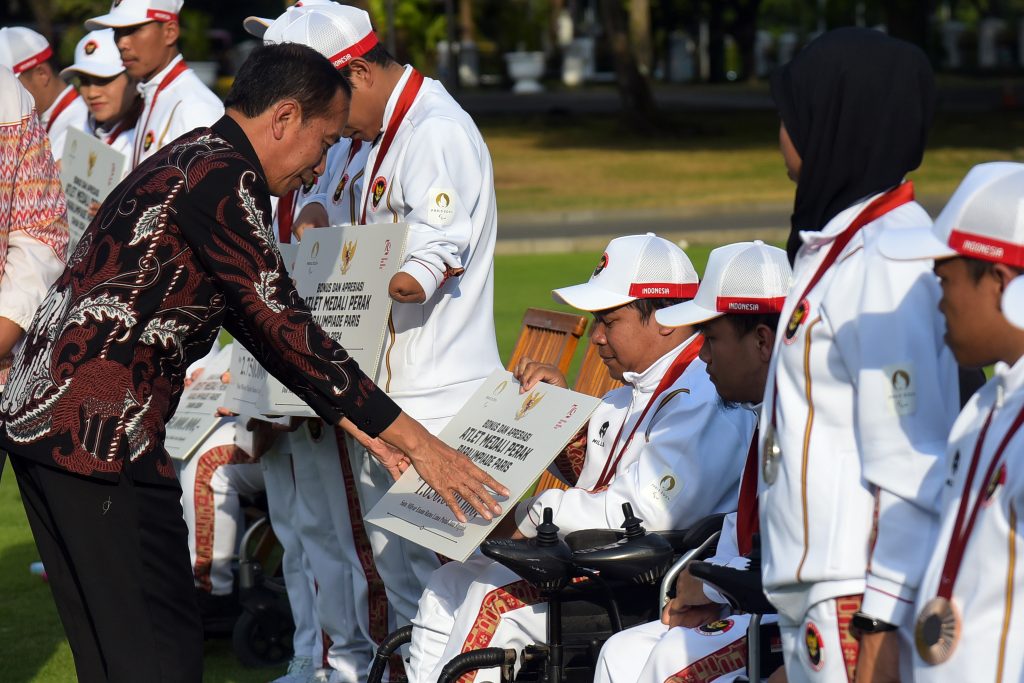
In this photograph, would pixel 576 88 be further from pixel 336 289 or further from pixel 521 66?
pixel 336 289

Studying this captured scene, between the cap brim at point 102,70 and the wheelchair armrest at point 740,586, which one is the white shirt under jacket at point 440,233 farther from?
the cap brim at point 102,70

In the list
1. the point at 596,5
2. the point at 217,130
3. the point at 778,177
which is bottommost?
the point at 596,5

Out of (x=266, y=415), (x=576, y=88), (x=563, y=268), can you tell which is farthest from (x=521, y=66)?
(x=266, y=415)

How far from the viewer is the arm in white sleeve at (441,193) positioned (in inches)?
174

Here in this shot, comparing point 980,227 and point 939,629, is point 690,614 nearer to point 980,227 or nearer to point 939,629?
point 939,629

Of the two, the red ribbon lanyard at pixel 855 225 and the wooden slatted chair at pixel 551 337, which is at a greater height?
the red ribbon lanyard at pixel 855 225

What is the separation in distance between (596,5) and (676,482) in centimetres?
6926

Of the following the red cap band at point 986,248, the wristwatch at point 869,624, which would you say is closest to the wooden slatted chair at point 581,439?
the wristwatch at point 869,624

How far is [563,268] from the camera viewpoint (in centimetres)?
1517

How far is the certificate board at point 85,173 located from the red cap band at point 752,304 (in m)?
3.03

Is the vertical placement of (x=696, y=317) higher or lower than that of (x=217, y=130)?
lower

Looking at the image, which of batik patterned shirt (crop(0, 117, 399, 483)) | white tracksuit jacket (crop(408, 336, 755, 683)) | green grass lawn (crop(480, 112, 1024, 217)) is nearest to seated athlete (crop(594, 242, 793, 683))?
white tracksuit jacket (crop(408, 336, 755, 683))

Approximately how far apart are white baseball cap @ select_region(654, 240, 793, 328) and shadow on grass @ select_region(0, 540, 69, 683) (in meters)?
2.90

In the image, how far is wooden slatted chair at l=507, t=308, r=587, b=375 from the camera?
17.5ft
